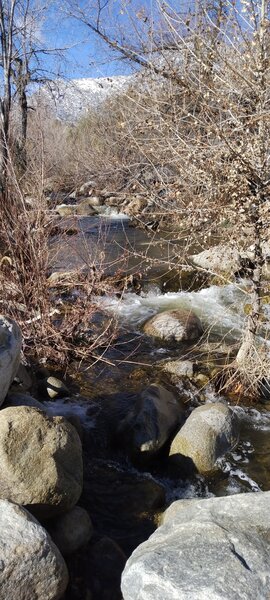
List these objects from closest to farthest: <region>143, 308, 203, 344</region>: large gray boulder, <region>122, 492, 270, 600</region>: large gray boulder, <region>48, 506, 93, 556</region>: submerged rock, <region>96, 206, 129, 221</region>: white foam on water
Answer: <region>122, 492, 270, 600</region>: large gray boulder < <region>48, 506, 93, 556</region>: submerged rock < <region>143, 308, 203, 344</region>: large gray boulder < <region>96, 206, 129, 221</region>: white foam on water

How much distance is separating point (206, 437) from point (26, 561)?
201cm

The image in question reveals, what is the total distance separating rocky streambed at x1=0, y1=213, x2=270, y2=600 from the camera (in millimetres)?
2191

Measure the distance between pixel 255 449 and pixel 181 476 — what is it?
31.2 inches

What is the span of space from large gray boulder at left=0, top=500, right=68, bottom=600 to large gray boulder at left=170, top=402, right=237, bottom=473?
1.64 metres

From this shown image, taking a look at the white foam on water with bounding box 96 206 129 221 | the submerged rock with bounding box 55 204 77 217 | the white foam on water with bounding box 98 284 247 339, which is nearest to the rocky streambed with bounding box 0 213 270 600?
the white foam on water with bounding box 98 284 247 339

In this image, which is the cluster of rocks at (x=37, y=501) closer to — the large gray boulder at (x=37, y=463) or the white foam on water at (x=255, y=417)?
the large gray boulder at (x=37, y=463)

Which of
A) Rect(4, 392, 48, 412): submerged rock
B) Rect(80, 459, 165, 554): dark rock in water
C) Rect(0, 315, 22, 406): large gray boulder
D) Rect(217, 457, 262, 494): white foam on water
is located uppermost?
Rect(0, 315, 22, 406): large gray boulder

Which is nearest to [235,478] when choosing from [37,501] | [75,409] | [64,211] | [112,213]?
[75,409]

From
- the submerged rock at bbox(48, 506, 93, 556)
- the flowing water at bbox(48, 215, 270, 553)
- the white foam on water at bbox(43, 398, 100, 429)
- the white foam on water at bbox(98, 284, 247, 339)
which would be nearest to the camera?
the submerged rock at bbox(48, 506, 93, 556)

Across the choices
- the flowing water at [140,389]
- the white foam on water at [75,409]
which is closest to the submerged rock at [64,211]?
the flowing water at [140,389]

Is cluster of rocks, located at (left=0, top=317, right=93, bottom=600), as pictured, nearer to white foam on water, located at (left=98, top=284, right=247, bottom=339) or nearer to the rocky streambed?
the rocky streambed

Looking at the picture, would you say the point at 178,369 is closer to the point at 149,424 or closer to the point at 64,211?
the point at 149,424

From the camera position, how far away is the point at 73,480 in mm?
3033

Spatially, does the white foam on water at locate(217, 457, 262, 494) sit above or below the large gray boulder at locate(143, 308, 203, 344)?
below
